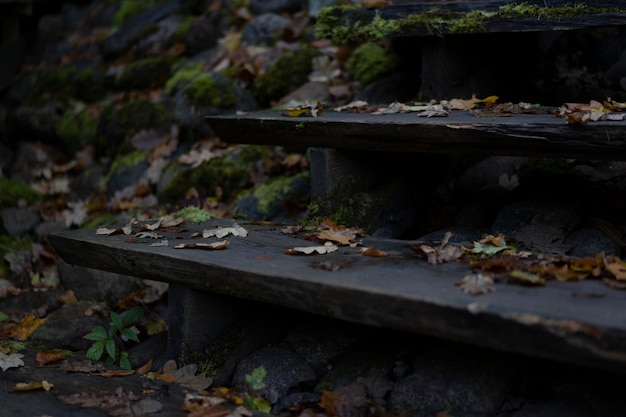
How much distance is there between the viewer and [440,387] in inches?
120

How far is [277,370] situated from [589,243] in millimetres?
1630

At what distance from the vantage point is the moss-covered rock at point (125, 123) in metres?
6.70

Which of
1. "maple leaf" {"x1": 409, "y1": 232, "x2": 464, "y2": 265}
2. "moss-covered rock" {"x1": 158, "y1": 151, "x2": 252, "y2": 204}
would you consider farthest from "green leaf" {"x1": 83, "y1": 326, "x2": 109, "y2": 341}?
"moss-covered rock" {"x1": 158, "y1": 151, "x2": 252, "y2": 204}

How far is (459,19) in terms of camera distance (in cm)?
432

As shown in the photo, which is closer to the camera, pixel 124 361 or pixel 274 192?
pixel 124 361

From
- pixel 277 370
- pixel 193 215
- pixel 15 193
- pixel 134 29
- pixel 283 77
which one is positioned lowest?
pixel 277 370

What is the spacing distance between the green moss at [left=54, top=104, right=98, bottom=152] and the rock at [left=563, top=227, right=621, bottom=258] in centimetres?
475

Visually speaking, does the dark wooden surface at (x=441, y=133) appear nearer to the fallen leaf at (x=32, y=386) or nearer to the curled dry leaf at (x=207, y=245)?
the curled dry leaf at (x=207, y=245)

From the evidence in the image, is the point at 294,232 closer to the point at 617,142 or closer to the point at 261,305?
the point at 261,305

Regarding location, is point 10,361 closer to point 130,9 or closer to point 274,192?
point 274,192

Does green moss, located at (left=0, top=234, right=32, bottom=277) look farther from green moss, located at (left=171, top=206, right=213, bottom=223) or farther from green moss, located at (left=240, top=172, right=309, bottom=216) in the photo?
green moss, located at (left=171, top=206, right=213, bottom=223)

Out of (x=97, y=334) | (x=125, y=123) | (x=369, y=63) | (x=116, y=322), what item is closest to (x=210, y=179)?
(x=369, y=63)

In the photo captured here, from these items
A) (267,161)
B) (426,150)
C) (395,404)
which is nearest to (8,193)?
(267,161)

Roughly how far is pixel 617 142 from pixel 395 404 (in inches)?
53.7
